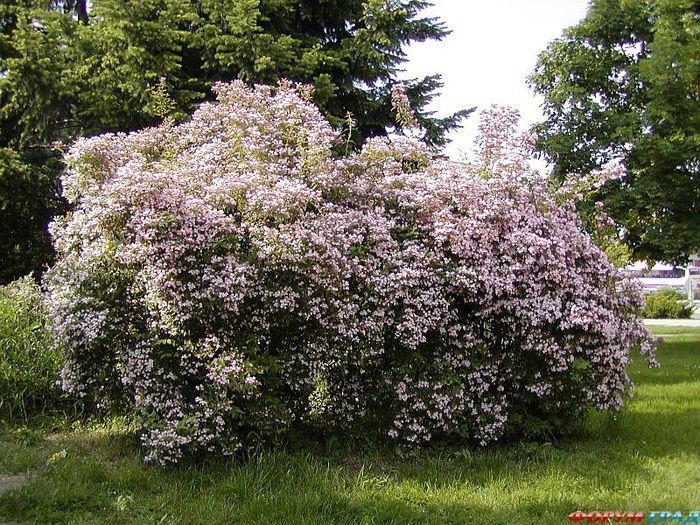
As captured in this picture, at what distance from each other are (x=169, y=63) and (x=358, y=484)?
6.84 metres

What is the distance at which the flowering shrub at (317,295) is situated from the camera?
437 centimetres

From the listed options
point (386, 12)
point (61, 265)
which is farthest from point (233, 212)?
point (386, 12)

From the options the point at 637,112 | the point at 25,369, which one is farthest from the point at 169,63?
the point at 637,112

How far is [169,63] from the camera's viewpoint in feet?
28.7

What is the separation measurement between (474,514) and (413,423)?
1038mm

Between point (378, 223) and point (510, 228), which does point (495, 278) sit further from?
point (378, 223)

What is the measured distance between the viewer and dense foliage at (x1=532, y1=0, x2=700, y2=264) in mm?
12578

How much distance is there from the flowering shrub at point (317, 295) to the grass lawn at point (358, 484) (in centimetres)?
25

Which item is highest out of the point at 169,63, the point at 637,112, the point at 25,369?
the point at 637,112

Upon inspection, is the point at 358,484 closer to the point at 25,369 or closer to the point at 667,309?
the point at 25,369

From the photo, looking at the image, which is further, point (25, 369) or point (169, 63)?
point (169, 63)

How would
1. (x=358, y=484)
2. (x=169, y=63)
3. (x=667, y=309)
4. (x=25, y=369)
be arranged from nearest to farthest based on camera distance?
1. (x=358, y=484)
2. (x=25, y=369)
3. (x=169, y=63)
4. (x=667, y=309)

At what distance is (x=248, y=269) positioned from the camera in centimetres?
434

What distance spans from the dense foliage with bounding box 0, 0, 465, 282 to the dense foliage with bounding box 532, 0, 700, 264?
4.89 metres
